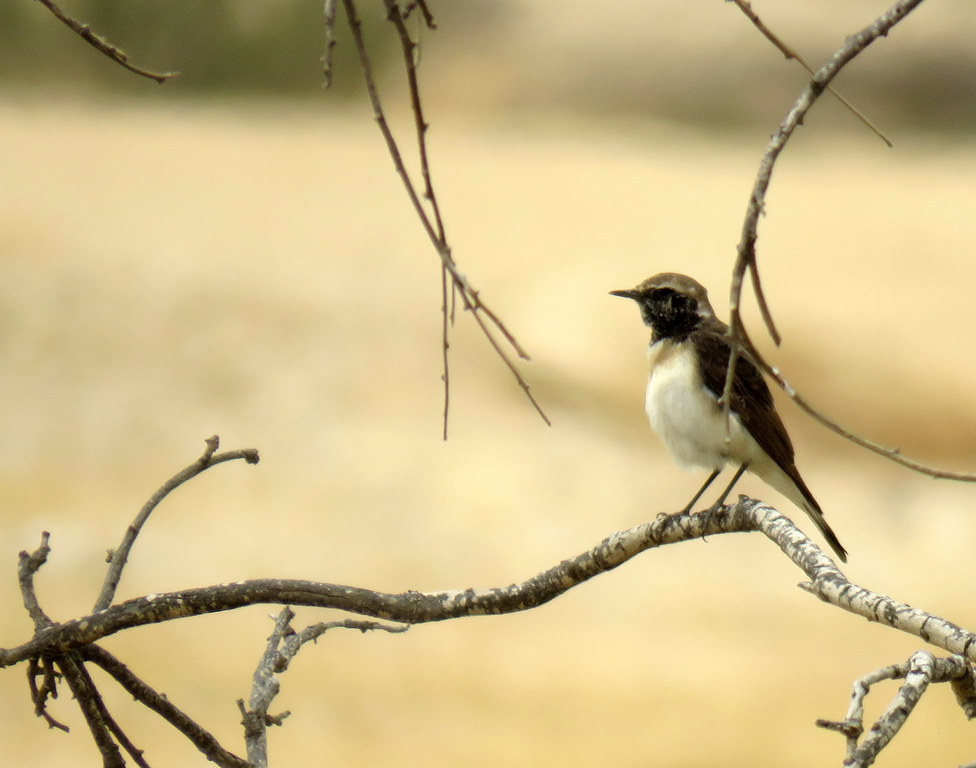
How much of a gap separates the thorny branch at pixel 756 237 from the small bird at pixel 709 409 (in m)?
2.59

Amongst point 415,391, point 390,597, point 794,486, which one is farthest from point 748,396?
point 415,391

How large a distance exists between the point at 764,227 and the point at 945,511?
495 centimetres

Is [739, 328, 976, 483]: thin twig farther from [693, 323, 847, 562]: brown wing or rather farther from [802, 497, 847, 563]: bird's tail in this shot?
[693, 323, 847, 562]: brown wing

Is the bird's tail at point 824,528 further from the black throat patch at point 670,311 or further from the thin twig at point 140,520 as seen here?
the thin twig at point 140,520

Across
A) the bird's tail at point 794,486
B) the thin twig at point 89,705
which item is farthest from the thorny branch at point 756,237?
the bird's tail at point 794,486

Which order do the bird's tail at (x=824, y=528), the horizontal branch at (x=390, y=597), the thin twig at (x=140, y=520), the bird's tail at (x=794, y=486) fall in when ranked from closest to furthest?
the horizontal branch at (x=390, y=597), the thin twig at (x=140, y=520), the bird's tail at (x=824, y=528), the bird's tail at (x=794, y=486)

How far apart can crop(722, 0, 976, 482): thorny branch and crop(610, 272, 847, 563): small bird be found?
2591 millimetres

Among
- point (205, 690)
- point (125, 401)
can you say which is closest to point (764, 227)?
point (125, 401)

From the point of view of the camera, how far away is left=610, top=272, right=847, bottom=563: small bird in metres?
4.86

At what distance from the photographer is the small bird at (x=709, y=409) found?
4.86 m

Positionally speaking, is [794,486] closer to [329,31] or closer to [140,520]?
[140,520]

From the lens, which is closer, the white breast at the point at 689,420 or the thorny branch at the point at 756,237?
the thorny branch at the point at 756,237

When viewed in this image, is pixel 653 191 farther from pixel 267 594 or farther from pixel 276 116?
pixel 267 594

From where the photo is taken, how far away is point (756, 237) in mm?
2098
